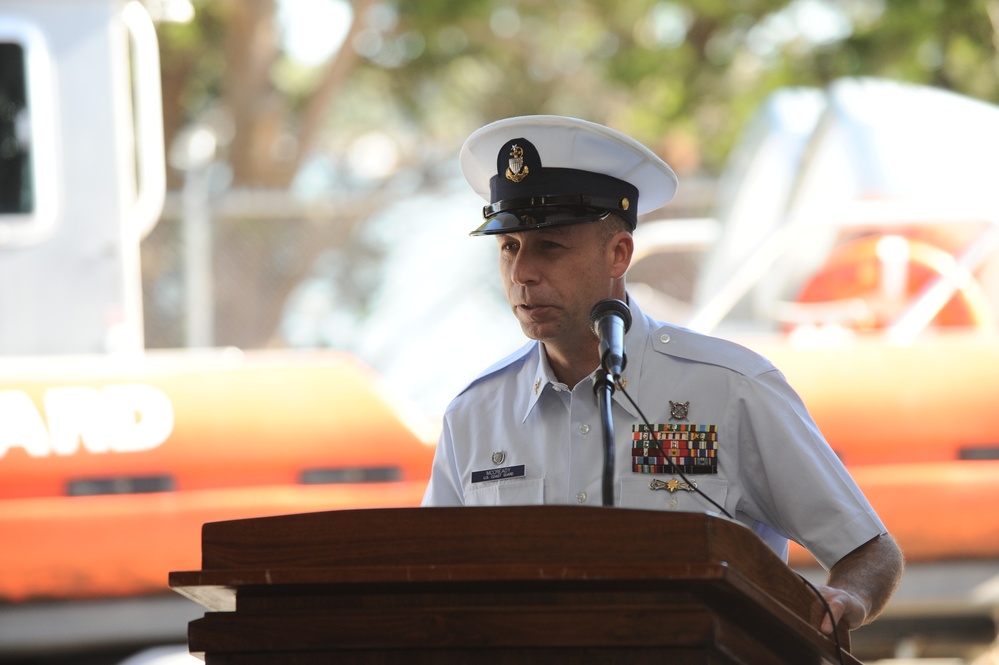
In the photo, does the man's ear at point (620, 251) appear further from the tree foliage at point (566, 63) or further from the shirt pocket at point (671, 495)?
the tree foliage at point (566, 63)

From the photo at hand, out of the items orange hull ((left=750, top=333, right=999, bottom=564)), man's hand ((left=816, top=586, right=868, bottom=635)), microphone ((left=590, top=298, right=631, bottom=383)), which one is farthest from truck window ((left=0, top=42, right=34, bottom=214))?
man's hand ((left=816, top=586, right=868, bottom=635))

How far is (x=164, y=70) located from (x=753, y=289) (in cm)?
627

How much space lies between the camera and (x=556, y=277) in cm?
229

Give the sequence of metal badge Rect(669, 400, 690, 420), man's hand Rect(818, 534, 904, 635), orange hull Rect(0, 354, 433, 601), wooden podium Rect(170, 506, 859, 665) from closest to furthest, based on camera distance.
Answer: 1. wooden podium Rect(170, 506, 859, 665)
2. man's hand Rect(818, 534, 904, 635)
3. metal badge Rect(669, 400, 690, 420)
4. orange hull Rect(0, 354, 433, 601)

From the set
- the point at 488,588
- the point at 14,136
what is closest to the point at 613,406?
the point at 488,588

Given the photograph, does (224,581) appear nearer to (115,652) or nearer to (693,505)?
(693,505)

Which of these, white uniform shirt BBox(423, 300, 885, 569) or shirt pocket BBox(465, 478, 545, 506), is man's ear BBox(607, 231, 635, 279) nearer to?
white uniform shirt BBox(423, 300, 885, 569)

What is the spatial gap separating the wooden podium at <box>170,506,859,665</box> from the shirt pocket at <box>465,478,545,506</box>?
0.70m

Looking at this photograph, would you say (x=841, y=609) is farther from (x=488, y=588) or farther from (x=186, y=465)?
(x=186, y=465)

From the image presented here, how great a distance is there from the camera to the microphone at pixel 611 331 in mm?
1891

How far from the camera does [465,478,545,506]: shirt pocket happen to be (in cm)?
231

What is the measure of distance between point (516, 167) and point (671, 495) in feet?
2.06

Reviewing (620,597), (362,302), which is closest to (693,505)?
(620,597)

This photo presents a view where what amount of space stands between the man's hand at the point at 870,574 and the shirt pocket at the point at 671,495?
219 mm
